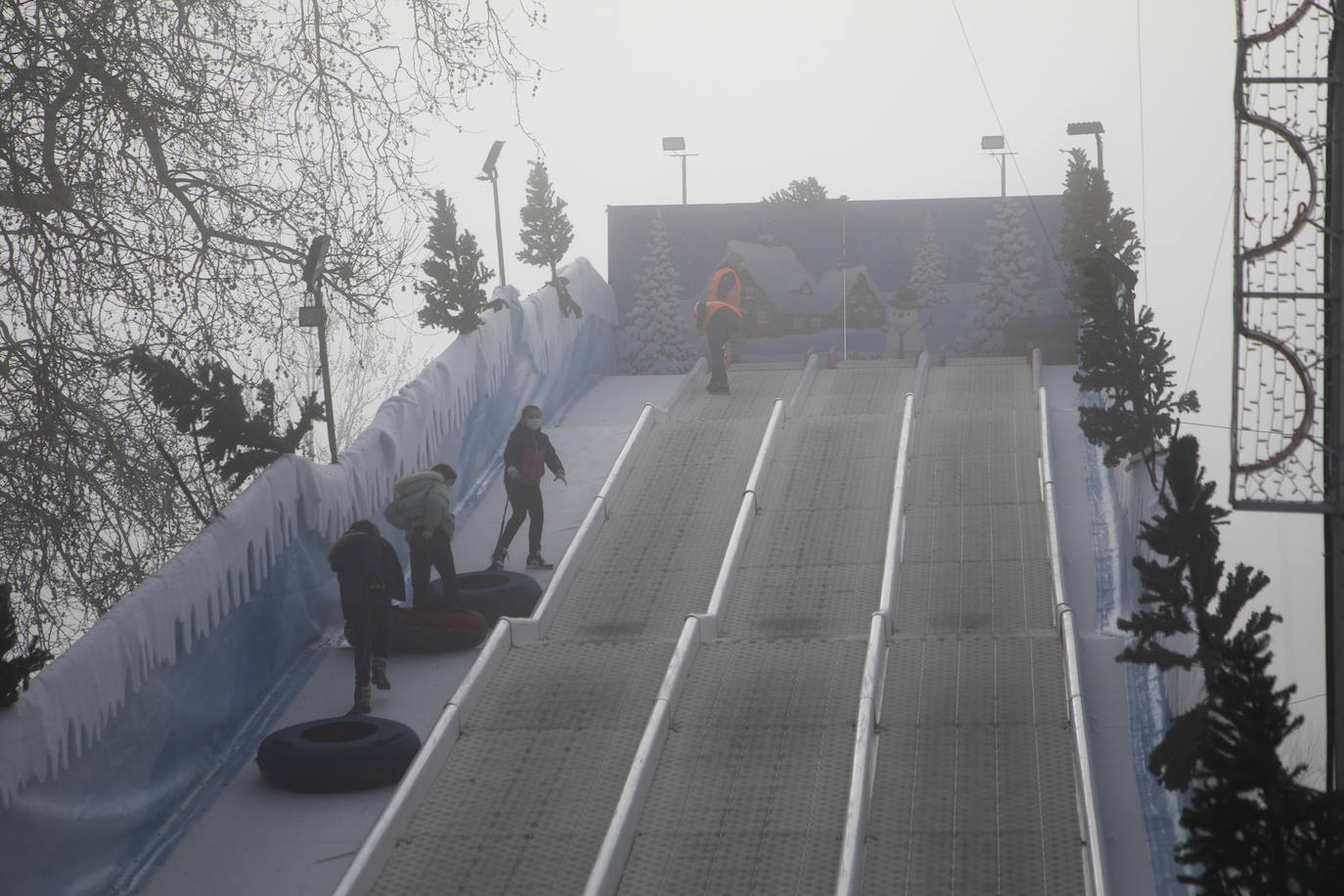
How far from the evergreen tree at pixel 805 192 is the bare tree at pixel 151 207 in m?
11.2

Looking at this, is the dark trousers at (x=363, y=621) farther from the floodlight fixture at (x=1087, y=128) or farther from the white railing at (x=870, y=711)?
the floodlight fixture at (x=1087, y=128)

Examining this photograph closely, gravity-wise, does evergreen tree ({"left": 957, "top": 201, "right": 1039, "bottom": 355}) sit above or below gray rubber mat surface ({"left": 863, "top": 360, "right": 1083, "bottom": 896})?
above

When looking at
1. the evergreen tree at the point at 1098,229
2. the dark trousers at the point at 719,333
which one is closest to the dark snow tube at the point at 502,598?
the dark trousers at the point at 719,333

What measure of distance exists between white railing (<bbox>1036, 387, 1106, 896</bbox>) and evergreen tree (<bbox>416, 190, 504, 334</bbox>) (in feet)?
20.7

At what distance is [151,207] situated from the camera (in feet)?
33.5

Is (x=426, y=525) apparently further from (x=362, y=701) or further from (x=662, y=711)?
(x=662, y=711)

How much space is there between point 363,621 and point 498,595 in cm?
168

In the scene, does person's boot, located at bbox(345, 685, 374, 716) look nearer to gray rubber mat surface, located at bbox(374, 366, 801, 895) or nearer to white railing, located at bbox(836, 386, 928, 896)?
gray rubber mat surface, located at bbox(374, 366, 801, 895)

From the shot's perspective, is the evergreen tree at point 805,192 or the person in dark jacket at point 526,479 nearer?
the person in dark jacket at point 526,479

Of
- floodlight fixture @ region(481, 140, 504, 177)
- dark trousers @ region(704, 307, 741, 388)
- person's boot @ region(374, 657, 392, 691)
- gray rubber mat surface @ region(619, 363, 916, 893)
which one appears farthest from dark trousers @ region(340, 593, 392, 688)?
floodlight fixture @ region(481, 140, 504, 177)

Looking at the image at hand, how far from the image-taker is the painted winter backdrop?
21.1 m

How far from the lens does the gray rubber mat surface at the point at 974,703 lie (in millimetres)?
7719

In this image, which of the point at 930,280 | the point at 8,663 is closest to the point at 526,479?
the point at 8,663

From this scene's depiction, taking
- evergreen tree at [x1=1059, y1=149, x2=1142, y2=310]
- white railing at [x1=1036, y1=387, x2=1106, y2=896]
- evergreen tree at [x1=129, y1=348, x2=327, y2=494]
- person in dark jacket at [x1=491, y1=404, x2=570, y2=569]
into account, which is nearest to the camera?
white railing at [x1=1036, y1=387, x2=1106, y2=896]
